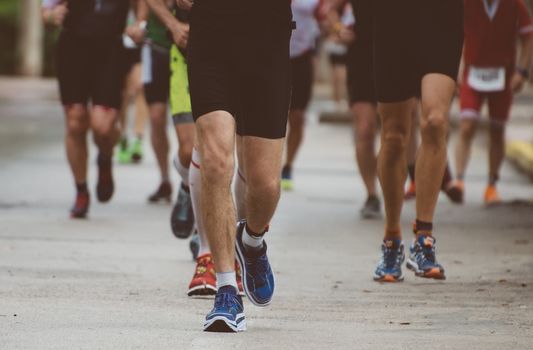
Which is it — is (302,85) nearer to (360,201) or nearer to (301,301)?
(360,201)

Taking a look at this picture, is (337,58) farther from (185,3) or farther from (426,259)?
(185,3)

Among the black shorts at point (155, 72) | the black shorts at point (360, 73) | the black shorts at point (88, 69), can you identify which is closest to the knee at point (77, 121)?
the black shorts at point (88, 69)

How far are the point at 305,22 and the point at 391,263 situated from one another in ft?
21.9

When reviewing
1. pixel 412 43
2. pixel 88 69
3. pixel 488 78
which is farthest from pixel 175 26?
pixel 488 78

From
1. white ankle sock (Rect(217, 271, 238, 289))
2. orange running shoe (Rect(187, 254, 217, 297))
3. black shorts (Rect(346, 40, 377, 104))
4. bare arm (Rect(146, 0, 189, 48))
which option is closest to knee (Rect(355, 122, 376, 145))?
black shorts (Rect(346, 40, 377, 104))

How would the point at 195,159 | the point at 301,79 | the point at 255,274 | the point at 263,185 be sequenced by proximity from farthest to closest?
the point at 301,79, the point at 195,159, the point at 255,274, the point at 263,185

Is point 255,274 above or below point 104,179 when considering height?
above

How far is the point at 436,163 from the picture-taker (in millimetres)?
7727

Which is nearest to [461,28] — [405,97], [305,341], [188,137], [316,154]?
[405,97]

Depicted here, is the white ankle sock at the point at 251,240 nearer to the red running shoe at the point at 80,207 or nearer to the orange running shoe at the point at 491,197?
the red running shoe at the point at 80,207

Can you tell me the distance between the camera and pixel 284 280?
25.9 feet

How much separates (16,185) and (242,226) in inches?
276

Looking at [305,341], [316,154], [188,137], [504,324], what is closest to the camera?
[305,341]

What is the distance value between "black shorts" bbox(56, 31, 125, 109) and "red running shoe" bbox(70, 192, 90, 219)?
2.23ft
